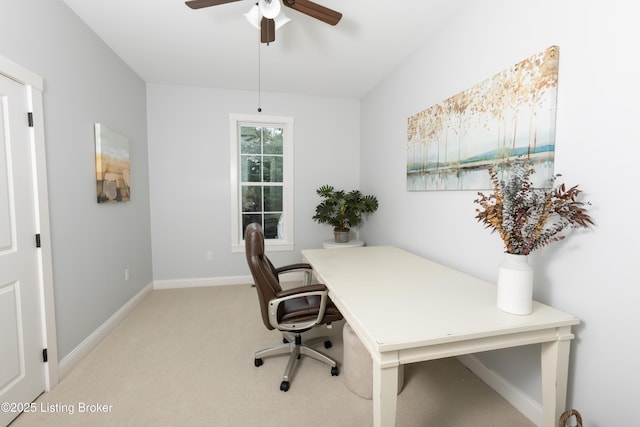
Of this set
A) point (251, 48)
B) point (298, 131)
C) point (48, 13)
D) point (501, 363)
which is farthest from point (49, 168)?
point (501, 363)

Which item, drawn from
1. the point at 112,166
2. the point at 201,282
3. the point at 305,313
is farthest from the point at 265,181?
the point at 305,313

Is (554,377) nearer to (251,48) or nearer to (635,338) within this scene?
(635,338)

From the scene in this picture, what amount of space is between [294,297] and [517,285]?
114 cm

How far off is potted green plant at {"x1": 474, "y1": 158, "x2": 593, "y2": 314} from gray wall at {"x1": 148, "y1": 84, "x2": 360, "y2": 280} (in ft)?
9.49

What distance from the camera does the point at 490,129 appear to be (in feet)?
5.81

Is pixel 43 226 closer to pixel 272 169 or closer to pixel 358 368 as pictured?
pixel 358 368

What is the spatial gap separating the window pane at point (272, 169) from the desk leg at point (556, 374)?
132 inches

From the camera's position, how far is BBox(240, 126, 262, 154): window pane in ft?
12.8

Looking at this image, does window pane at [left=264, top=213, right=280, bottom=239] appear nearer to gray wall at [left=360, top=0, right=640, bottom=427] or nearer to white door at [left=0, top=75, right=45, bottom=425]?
white door at [left=0, top=75, right=45, bottom=425]

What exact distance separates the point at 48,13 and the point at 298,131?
2544 millimetres

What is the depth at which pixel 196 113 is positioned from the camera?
3.63 m

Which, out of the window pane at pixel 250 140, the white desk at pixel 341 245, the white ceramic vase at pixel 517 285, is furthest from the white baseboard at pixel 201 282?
the white ceramic vase at pixel 517 285

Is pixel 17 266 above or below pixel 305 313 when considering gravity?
above

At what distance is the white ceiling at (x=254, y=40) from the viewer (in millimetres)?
2080
